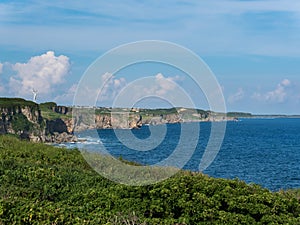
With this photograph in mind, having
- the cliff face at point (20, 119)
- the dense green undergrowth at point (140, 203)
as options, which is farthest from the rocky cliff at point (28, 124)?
the dense green undergrowth at point (140, 203)

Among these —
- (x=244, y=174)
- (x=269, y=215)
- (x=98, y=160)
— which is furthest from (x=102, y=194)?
(x=244, y=174)

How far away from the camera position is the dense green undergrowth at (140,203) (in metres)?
9.43

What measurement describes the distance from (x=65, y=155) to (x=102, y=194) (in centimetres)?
1153

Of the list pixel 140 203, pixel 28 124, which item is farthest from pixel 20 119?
pixel 140 203

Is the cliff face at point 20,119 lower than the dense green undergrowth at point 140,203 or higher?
higher

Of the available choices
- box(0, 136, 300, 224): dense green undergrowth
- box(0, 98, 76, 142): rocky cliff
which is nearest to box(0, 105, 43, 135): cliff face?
box(0, 98, 76, 142): rocky cliff

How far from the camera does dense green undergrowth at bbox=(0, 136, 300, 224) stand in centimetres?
943

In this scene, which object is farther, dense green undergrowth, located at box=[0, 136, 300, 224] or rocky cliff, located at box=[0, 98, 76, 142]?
rocky cliff, located at box=[0, 98, 76, 142]

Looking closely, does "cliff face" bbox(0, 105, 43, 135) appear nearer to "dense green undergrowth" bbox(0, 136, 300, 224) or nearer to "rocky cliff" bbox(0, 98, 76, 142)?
"rocky cliff" bbox(0, 98, 76, 142)

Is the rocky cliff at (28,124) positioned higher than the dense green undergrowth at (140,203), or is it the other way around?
the rocky cliff at (28,124)

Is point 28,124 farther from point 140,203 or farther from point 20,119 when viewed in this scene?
point 140,203

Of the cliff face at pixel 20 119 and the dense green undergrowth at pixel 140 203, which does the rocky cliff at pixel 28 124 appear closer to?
the cliff face at pixel 20 119

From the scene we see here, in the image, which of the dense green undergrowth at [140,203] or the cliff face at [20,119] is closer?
the dense green undergrowth at [140,203]

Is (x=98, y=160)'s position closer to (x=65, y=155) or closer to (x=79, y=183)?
(x=65, y=155)
